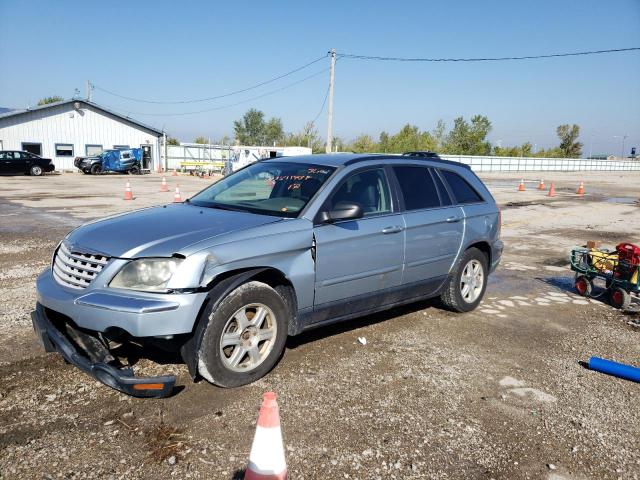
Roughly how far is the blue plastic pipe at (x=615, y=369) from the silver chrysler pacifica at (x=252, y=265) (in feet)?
5.28

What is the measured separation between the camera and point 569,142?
95.2 m

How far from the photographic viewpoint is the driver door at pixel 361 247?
4.18 m

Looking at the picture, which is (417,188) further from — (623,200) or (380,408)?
(623,200)

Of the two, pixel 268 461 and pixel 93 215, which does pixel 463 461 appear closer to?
pixel 268 461

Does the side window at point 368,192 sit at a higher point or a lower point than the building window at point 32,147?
lower

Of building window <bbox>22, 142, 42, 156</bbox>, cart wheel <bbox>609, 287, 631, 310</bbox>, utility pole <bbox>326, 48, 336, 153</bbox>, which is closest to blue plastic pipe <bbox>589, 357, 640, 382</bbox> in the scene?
cart wheel <bbox>609, 287, 631, 310</bbox>

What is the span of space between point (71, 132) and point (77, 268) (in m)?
40.2

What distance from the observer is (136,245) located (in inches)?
137

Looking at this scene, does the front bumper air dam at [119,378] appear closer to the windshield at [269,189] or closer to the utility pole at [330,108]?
the windshield at [269,189]

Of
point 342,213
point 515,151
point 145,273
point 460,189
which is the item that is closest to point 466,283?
point 460,189

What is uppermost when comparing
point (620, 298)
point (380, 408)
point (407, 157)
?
point (407, 157)

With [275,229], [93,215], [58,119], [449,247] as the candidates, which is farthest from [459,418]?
[58,119]

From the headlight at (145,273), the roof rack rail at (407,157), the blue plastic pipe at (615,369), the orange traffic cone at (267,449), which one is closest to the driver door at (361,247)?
the roof rack rail at (407,157)

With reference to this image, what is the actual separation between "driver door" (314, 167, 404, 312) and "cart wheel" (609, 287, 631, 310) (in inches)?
122
